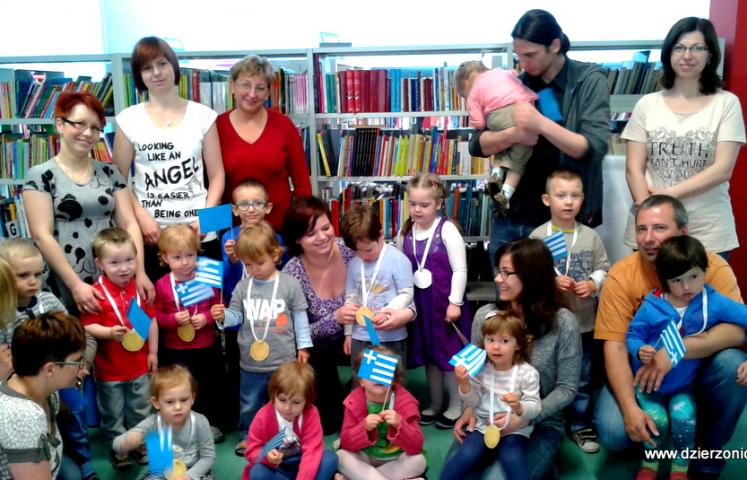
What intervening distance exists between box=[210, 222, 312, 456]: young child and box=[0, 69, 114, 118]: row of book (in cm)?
234

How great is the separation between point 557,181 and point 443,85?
177cm

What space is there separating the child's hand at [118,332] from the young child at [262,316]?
1.20 ft

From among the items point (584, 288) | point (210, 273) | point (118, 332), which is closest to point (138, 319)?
point (118, 332)

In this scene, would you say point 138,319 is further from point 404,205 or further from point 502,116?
point 404,205

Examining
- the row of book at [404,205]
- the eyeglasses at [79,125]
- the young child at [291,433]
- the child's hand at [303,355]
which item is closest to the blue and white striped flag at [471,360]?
the young child at [291,433]

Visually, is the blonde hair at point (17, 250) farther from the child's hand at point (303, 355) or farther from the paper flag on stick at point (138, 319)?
the child's hand at point (303, 355)

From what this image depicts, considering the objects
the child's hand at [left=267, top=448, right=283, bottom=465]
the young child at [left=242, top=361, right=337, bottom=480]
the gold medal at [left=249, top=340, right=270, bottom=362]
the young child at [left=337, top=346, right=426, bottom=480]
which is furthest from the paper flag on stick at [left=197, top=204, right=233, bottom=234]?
the child's hand at [left=267, top=448, right=283, bottom=465]

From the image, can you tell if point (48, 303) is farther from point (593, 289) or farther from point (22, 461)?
point (593, 289)

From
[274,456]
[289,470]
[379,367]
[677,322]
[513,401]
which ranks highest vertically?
[677,322]

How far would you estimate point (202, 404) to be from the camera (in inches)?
125

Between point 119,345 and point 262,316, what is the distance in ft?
2.04

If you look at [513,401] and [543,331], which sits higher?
[543,331]

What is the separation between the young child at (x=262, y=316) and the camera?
292 centimetres

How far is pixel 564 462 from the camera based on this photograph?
113 inches
